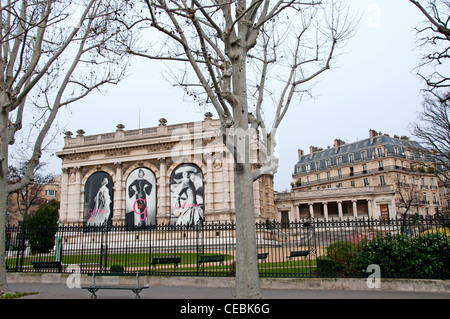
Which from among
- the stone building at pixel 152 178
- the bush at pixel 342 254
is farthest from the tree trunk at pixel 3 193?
the stone building at pixel 152 178

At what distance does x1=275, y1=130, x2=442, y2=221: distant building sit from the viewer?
4794cm

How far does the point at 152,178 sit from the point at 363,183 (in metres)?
38.9

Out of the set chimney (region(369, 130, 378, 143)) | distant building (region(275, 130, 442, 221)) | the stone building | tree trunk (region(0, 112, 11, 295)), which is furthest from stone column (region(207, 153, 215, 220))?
chimney (region(369, 130, 378, 143))

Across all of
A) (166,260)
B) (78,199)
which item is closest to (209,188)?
(78,199)

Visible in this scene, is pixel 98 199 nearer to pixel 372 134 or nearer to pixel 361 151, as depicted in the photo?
pixel 361 151

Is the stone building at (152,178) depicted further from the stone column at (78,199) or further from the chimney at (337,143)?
the chimney at (337,143)

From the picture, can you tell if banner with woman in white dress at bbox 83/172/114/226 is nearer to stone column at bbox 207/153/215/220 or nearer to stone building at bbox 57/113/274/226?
stone building at bbox 57/113/274/226

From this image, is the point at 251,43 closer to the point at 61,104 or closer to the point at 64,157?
the point at 61,104

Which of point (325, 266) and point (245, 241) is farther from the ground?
point (245, 241)

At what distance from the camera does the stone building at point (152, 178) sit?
32.0 metres

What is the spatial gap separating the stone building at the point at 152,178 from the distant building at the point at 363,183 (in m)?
16.3

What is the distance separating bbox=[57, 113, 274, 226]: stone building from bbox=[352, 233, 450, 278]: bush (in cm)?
1940

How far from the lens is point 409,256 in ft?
37.7
